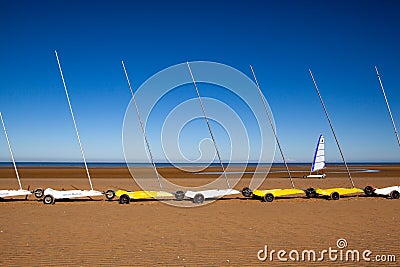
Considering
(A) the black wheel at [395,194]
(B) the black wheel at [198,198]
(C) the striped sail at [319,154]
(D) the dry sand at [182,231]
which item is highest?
(C) the striped sail at [319,154]

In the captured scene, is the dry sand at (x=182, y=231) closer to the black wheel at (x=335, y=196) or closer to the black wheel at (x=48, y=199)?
the black wheel at (x=48, y=199)

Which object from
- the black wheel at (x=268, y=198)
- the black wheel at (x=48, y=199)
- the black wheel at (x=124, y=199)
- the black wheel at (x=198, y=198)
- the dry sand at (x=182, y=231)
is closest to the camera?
the dry sand at (x=182, y=231)

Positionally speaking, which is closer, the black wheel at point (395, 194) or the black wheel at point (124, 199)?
the black wheel at point (124, 199)

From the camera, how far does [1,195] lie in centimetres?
2005

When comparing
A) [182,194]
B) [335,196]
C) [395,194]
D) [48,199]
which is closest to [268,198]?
[335,196]

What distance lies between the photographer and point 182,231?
41.4 ft

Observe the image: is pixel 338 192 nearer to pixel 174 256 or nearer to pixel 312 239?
pixel 312 239

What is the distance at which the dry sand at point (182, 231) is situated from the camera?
9.43 m

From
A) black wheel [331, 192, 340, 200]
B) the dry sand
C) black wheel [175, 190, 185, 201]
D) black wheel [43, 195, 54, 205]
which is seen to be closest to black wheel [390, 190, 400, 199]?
the dry sand

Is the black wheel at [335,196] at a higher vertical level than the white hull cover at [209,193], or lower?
higher

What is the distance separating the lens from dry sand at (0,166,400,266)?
9.43 meters

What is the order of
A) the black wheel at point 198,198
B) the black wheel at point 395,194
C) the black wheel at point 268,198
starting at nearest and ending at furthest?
1. the black wheel at point 198,198
2. the black wheel at point 268,198
3. the black wheel at point 395,194

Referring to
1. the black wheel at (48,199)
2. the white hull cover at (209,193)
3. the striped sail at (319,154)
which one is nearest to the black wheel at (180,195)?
the white hull cover at (209,193)

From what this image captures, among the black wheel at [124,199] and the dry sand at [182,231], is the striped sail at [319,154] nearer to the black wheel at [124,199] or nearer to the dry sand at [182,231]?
the dry sand at [182,231]
